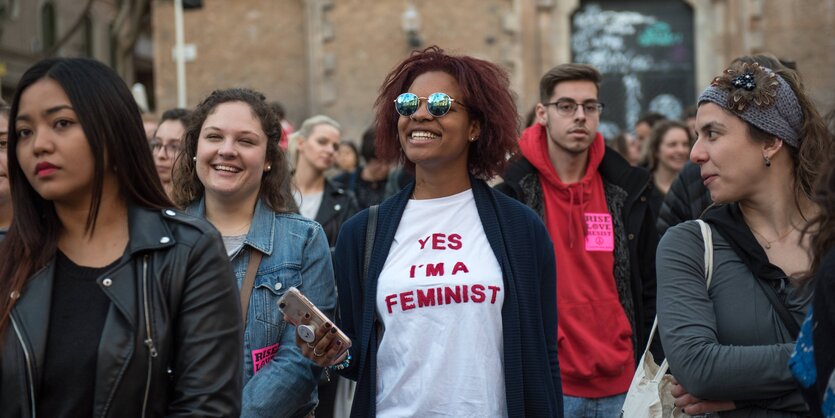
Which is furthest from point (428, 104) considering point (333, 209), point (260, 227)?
point (333, 209)

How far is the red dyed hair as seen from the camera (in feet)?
12.8

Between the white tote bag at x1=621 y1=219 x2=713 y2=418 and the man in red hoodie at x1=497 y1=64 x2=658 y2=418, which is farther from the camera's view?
the man in red hoodie at x1=497 y1=64 x2=658 y2=418

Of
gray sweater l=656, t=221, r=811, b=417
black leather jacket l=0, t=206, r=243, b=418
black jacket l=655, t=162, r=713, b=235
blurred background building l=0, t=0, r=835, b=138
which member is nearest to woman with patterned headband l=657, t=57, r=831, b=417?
gray sweater l=656, t=221, r=811, b=417

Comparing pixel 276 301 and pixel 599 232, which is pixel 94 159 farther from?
pixel 599 232

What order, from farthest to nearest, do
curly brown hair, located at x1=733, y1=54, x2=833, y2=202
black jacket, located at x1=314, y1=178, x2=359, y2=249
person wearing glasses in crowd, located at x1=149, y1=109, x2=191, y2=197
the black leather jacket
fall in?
black jacket, located at x1=314, y1=178, x2=359, y2=249, person wearing glasses in crowd, located at x1=149, y1=109, x2=191, y2=197, curly brown hair, located at x1=733, y1=54, x2=833, y2=202, the black leather jacket

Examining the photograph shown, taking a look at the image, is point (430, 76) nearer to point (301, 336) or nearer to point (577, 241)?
point (301, 336)

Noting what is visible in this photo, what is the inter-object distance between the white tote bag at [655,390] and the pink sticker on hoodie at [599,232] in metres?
1.46

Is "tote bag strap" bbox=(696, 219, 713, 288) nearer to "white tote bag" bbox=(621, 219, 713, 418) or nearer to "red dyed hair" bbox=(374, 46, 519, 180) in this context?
"white tote bag" bbox=(621, 219, 713, 418)

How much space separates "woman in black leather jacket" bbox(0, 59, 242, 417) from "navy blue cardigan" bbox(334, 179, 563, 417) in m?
0.98

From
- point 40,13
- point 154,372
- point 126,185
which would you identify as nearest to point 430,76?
point 126,185

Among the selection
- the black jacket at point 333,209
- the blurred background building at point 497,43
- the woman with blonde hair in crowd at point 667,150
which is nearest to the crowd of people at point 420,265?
the black jacket at point 333,209

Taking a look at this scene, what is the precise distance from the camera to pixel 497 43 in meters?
18.9

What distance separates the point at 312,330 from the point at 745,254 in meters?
1.49

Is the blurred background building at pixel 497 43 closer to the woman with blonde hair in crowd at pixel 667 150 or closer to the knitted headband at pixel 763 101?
the woman with blonde hair in crowd at pixel 667 150
